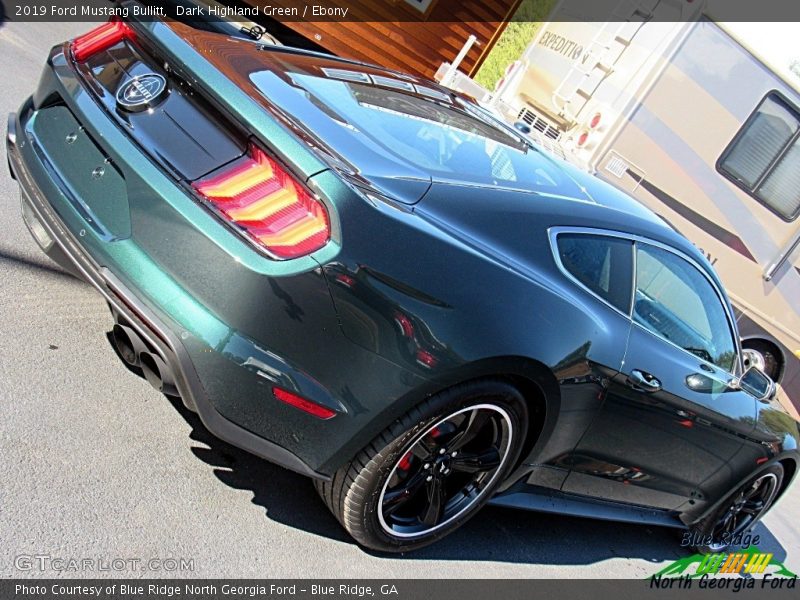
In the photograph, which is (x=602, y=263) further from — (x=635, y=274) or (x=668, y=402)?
(x=668, y=402)

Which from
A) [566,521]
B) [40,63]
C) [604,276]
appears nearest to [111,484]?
[604,276]

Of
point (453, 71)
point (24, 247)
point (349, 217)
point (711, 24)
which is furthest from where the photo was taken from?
point (453, 71)

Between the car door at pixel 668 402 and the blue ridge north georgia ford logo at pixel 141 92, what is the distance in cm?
204

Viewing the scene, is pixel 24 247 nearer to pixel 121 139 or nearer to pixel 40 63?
pixel 121 139

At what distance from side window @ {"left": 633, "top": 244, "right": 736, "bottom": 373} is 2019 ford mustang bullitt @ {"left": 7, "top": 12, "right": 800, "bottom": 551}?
23 millimetres

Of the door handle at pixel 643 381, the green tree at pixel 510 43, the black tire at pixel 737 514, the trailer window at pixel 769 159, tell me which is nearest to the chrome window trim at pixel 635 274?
the door handle at pixel 643 381

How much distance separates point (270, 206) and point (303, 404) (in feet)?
2.09

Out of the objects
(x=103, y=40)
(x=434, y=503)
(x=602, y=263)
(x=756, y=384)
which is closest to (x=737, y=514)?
(x=756, y=384)

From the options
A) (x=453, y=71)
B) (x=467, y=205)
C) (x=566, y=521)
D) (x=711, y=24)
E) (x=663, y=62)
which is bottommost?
(x=566, y=521)

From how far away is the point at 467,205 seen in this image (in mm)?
2574

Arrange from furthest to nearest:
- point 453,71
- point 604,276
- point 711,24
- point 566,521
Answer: point 453,71 → point 711,24 → point 566,521 → point 604,276

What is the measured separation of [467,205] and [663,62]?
6.36 m

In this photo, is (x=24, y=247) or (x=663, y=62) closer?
(x=24, y=247)

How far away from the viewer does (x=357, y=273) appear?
7.44 ft
